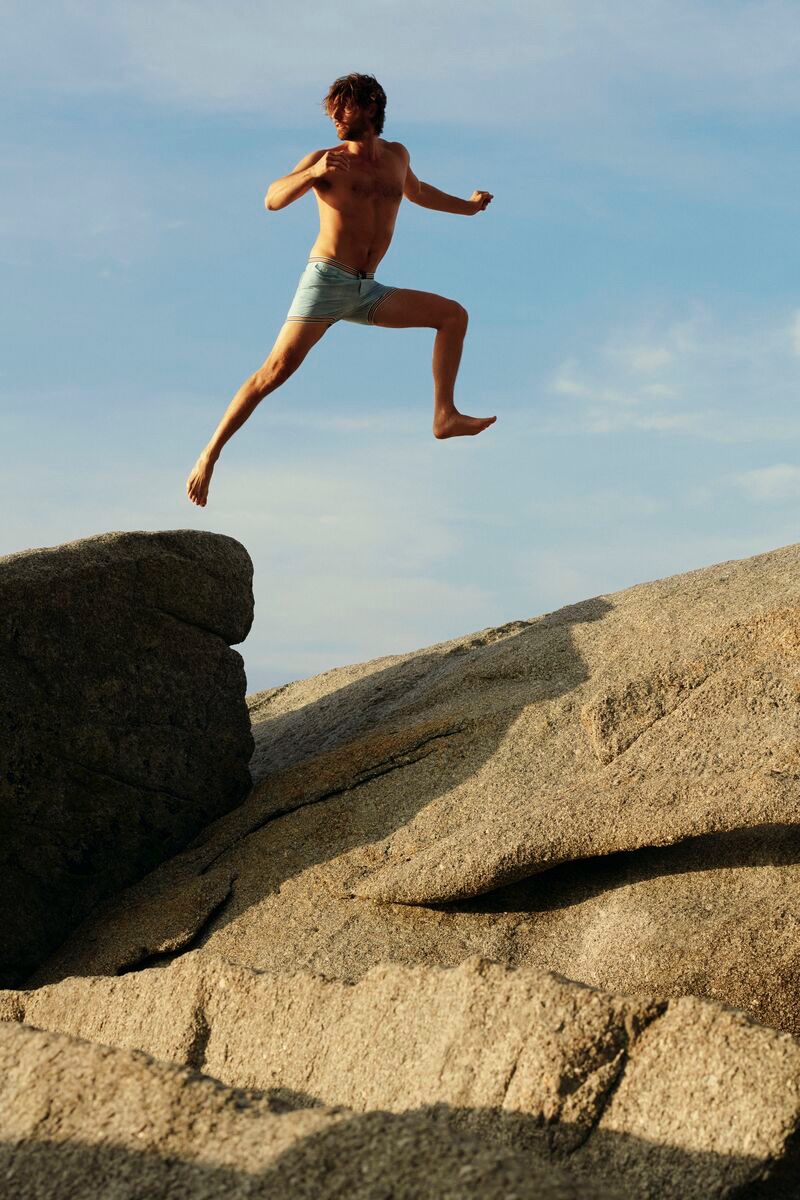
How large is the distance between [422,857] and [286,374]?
241 centimetres

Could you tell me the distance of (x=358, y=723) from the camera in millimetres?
6059

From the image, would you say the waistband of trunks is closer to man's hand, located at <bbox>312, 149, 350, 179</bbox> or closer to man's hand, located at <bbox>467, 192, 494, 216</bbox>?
man's hand, located at <bbox>312, 149, 350, 179</bbox>

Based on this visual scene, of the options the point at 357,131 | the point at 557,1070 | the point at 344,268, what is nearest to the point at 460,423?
the point at 344,268

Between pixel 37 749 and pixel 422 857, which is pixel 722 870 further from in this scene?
pixel 37 749

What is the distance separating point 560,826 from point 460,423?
2403 millimetres

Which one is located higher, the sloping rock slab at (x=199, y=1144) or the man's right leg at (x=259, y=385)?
the man's right leg at (x=259, y=385)

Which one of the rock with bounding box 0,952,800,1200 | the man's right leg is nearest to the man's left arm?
the man's right leg

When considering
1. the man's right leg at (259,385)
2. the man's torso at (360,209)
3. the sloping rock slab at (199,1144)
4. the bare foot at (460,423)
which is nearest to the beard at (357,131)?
the man's torso at (360,209)

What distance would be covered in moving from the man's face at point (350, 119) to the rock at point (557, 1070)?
3.92 metres

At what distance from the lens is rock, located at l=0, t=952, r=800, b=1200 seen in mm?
2613

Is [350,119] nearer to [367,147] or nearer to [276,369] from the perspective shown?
[367,147]

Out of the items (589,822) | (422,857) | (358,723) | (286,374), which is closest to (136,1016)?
(422,857)

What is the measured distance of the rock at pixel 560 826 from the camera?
394 centimetres

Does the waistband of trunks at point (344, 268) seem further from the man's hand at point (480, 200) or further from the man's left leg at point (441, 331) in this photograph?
the man's hand at point (480, 200)
